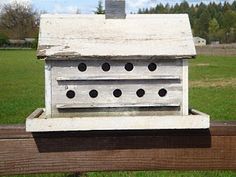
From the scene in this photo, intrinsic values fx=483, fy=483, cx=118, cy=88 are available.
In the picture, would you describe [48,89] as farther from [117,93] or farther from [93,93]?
[117,93]

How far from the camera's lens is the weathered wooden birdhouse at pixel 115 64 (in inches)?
110

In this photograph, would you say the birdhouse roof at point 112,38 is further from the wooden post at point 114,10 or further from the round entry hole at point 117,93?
the round entry hole at point 117,93

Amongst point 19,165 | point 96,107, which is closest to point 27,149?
point 19,165

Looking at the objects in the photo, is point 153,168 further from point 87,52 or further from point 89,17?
point 89,17

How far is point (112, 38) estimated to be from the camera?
2789mm

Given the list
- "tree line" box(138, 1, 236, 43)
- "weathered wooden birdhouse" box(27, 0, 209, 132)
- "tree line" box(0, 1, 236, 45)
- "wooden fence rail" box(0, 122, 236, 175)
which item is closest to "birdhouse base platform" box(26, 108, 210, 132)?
"wooden fence rail" box(0, 122, 236, 175)

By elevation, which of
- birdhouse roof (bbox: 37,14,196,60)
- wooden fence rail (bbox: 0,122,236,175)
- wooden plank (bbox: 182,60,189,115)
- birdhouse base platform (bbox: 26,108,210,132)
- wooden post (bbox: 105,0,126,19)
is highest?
wooden post (bbox: 105,0,126,19)

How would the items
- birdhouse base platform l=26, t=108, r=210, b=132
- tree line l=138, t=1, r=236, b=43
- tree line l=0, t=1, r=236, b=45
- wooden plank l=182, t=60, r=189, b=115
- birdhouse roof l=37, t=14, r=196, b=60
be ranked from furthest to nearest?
1. tree line l=138, t=1, r=236, b=43
2. tree line l=0, t=1, r=236, b=45
3. wooden plank l=182, t=60, r=189, b=115
4. birdhouse roof l=37, t=14, r=196, b=60
5. birdhouse base platform l=26, t=108, r=210, b=132

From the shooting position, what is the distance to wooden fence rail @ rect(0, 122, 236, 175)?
8.30 ft

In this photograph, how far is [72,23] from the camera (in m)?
2.89

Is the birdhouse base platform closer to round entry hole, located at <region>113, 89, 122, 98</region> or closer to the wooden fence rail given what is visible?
the wooden fence rail

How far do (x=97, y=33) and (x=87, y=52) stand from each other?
0.14 meters

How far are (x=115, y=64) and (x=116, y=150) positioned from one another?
0.56 metres

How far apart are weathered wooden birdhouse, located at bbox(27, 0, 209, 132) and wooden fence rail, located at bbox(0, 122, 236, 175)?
0.67ft
